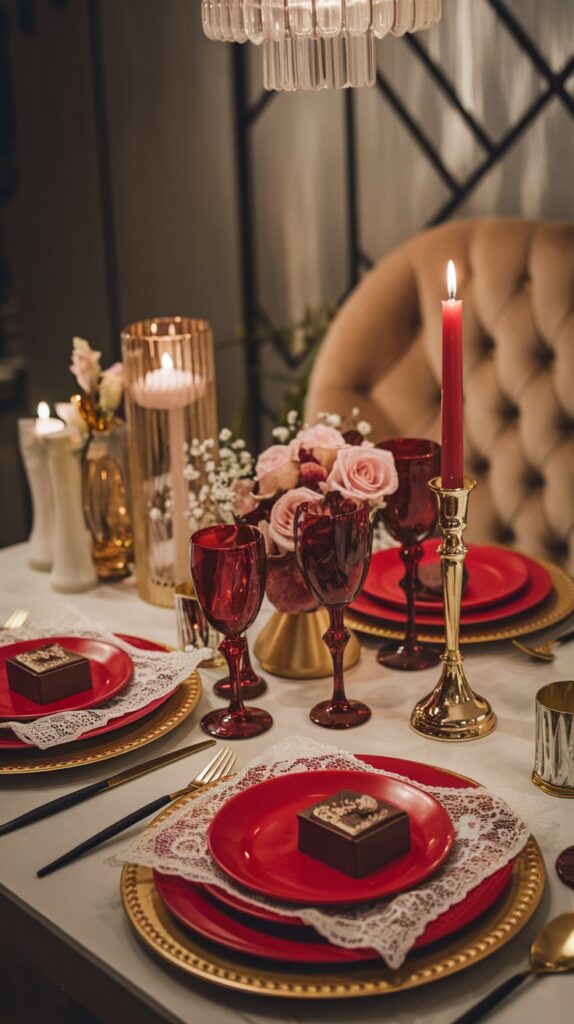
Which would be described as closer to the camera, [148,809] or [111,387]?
[148,809]

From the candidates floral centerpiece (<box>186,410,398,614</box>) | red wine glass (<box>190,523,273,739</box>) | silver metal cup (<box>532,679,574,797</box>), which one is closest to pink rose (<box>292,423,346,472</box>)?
floral centerpiece (<box>186,410,398,614</box>)

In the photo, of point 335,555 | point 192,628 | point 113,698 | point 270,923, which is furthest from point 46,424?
point 270,923

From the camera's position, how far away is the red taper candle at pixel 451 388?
3.33 ft

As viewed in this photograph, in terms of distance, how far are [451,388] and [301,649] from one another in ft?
1.13

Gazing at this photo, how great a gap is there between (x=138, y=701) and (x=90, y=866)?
0.79 ft

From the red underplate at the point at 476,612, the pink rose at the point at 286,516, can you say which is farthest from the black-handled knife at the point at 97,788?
the red underplate at the point at 476,612

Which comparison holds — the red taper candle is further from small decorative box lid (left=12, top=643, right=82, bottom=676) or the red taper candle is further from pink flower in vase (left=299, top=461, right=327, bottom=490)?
small decorative box lid (left=12, top=643, right=82, bottom=676)

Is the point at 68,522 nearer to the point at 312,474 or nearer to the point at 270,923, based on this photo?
the point at 312,474

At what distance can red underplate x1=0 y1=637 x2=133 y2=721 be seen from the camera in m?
1.10

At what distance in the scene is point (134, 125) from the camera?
3.29 m

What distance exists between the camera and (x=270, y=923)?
0.75 m

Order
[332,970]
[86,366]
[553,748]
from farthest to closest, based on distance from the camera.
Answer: [86,366] → [553,748] → [332,970]

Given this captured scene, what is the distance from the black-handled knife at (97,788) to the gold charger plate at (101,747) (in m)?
0.02

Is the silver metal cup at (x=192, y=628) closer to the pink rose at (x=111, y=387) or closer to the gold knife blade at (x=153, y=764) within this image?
the gold knife blade at (x=153, y=764)
